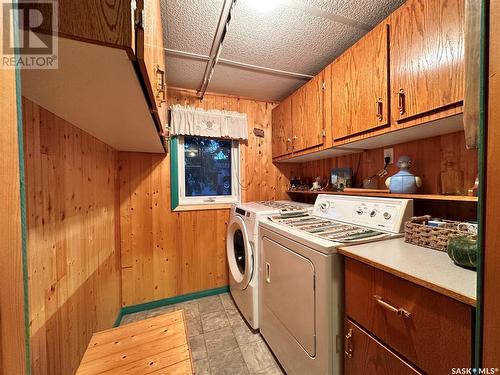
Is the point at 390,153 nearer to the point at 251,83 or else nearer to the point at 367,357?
the point at 367,357

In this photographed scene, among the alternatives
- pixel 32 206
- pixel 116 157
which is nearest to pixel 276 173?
pixel 116 157

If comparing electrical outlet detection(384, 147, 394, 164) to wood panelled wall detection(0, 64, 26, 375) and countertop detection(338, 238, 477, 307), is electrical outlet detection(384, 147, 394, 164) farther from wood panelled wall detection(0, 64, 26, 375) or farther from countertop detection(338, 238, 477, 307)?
wood panelled wall detection(0, 64, 26, 375)

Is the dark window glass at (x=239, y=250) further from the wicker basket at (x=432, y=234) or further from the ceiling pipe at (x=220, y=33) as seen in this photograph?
the ceiling pipe at (x=220, y=33)

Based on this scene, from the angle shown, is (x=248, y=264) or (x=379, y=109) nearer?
(x=379, y=109)

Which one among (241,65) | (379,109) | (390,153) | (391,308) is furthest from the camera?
(241,65)

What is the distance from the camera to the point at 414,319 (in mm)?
698

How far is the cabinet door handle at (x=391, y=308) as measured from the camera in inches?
28.1

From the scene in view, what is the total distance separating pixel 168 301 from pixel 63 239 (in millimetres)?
1561

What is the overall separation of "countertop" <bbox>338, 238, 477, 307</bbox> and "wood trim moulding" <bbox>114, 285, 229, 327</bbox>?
1.96m

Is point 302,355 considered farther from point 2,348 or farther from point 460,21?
point 460,21

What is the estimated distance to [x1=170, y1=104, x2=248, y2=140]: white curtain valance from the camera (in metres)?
2.19

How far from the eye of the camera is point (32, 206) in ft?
2.76

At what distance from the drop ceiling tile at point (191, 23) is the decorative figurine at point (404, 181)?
1.61 m

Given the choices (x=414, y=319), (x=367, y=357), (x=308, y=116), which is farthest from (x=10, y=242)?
(x=308, y=116)
